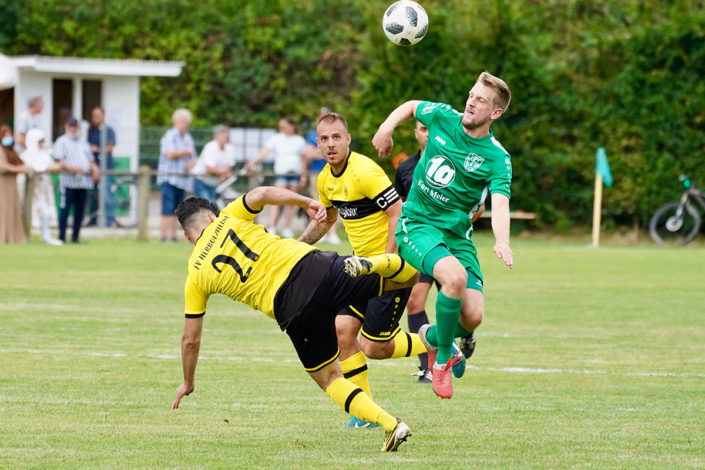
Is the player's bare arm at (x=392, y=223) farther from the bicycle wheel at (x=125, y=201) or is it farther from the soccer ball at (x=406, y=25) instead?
the bicycle wheel at (x=125, y=201)

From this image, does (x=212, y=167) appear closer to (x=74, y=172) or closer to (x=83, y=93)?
(x=74, y=172)

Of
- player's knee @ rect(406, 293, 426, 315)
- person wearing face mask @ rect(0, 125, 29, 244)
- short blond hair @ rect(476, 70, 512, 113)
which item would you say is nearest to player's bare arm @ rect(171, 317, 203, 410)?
short blond hair @ rect(476, 70, 512, 113)

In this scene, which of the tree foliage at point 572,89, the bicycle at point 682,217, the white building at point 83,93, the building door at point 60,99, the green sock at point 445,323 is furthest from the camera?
the building door at point 60,99

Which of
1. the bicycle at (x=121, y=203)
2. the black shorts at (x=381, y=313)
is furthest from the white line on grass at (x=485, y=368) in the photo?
the bicycle at (x=121, y=203)

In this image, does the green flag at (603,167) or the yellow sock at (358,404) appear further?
the green flag at (603,167)

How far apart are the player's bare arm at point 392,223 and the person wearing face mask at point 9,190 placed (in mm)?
11837

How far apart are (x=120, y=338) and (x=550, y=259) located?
32.9ft

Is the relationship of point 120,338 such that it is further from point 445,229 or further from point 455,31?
point 455,31

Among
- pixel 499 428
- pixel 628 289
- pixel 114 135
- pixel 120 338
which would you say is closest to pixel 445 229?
pixel 499 428

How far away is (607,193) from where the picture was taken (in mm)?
21984

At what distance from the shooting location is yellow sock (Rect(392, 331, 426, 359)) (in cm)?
713

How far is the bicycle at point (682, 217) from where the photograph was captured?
68.3ft

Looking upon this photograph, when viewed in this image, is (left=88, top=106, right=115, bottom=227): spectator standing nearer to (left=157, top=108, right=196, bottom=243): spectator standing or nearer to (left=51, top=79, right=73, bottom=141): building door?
(left=157, top=108, right=196, bottom=243): spectator standing

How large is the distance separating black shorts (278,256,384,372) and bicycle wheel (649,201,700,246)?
53.9ft
